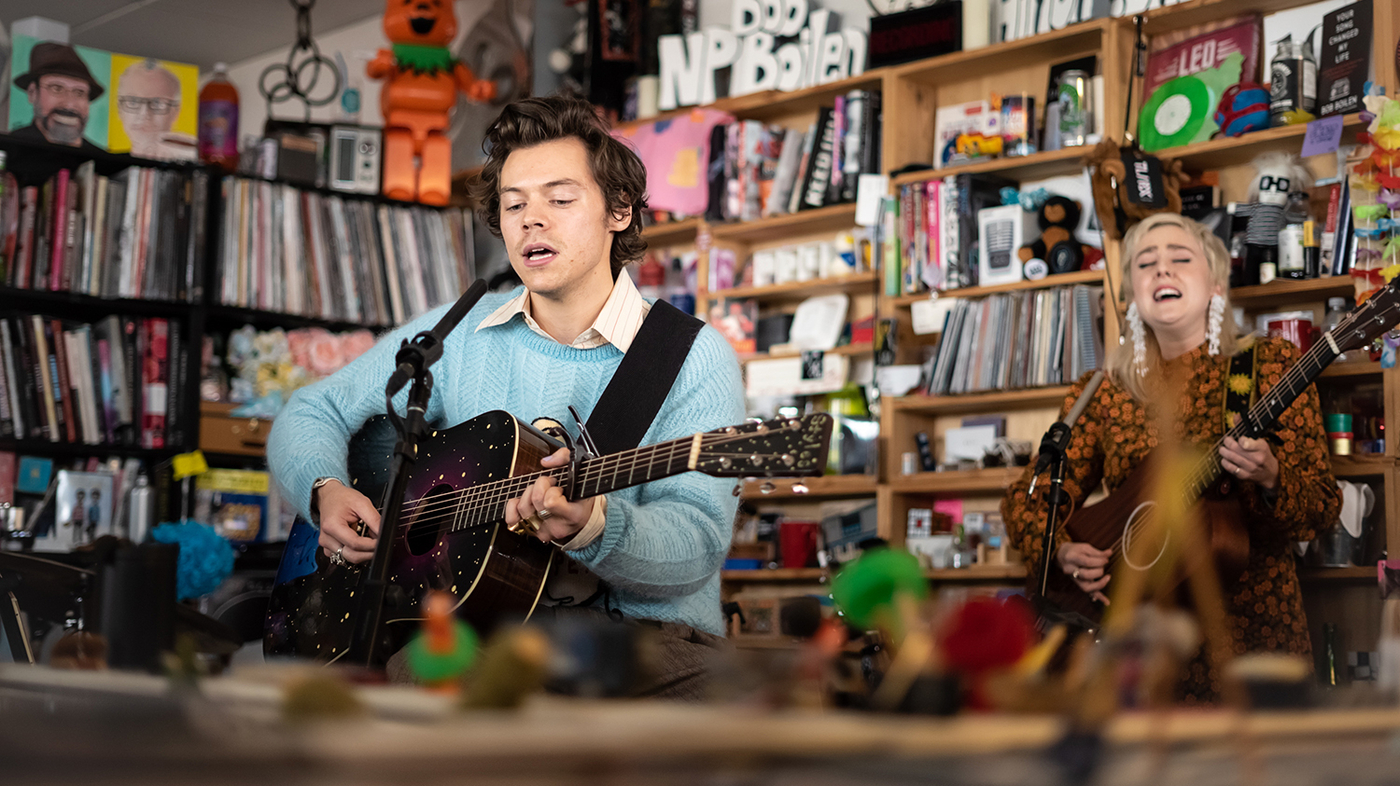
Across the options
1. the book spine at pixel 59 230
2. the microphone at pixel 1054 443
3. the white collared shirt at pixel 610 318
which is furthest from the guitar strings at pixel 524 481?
the book spine at pixel 59 230

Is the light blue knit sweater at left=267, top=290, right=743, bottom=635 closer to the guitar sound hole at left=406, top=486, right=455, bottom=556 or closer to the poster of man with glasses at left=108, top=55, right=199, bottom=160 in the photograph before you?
the guitar sound hole at left=406, top=486, right=455, bottom=556

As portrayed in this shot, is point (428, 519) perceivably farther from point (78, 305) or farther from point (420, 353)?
point (78, 305)

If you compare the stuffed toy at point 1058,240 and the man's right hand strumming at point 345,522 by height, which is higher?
the stuffed toy at point 1058,240

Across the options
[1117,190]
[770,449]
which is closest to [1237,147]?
[1117,190]

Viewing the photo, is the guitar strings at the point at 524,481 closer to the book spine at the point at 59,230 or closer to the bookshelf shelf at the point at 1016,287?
the bookshelf shelf at the point at 1016,287

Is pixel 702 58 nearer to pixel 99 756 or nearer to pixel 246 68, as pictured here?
pixel 246 68

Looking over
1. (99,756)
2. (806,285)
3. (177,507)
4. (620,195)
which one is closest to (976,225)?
(806,285)

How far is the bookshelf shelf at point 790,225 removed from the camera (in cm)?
412

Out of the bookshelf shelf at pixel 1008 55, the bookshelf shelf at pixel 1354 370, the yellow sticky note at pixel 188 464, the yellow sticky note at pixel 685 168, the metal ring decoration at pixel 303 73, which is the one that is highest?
the metal ring decoration at pixel 303 73

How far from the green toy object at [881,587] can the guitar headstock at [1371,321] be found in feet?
6.88

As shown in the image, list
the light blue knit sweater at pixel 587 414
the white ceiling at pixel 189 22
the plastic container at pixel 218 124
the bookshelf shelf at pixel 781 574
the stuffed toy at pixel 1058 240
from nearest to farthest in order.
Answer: the light blue knit sweater at pixel 587 414 < the stuffed toy at pixel 1058 240 < the bookshelf shelf at pixel 781 574 < the plastic container at pixel 218 124 < the white ceiling at pixel 189 22

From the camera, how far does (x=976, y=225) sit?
3844 mm

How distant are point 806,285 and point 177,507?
210cm

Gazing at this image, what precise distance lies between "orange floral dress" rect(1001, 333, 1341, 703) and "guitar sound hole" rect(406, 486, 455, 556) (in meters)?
1.41
